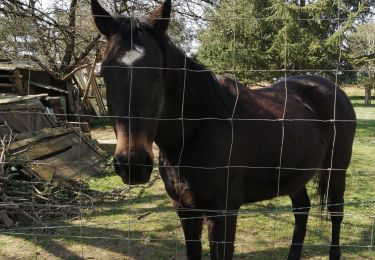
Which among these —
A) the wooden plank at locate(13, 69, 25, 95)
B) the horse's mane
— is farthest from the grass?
the wooden plank at locate(13, 69, 25, 95)

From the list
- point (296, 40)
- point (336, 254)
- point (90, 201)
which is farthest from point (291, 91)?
point (296, 40)

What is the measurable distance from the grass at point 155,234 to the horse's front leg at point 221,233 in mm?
519

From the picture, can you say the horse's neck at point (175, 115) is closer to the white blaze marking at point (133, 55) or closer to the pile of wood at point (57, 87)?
the white blaze marking at point (133, 55)

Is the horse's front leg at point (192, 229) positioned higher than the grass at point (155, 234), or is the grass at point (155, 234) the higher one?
the horse's front leg at point (192, 229)

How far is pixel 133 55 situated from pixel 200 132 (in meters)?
0.77

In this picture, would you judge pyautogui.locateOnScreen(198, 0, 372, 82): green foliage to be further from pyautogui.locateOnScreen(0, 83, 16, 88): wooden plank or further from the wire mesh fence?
the wire mesh fence

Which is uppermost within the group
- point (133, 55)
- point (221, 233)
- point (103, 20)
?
point (103, 20)

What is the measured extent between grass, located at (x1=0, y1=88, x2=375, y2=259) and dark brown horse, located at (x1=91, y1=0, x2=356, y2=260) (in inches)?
18.0

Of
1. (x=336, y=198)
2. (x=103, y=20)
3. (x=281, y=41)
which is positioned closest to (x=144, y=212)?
(x=336, y=198)

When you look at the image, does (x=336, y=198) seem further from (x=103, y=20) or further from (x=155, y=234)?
(x=103, y=20)

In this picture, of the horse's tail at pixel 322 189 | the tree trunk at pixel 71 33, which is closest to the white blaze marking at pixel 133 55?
the horse's tail at pixel 322 189

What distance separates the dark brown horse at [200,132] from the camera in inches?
78.1

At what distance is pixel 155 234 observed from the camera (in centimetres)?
436

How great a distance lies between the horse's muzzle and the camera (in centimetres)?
184
